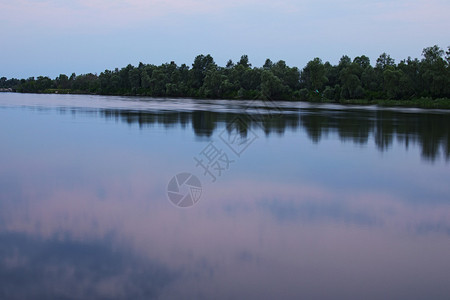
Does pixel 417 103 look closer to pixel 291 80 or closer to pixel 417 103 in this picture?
pixel 417 103

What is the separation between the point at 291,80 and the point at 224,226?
203 feet

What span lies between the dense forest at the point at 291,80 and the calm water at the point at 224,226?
4055cm

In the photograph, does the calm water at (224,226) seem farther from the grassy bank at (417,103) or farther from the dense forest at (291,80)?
the dense forest at (291,80)

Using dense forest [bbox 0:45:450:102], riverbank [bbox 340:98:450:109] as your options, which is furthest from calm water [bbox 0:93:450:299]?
dense forest [bbox 0:45:450:102]

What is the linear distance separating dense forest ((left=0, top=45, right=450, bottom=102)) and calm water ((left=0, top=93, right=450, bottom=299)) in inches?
1597

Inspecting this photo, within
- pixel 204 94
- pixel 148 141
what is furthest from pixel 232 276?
pixel 204 94

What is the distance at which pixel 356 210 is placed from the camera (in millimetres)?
7270

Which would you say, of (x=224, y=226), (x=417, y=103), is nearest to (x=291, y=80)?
(x=417, y=103)

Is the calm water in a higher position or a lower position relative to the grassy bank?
lower

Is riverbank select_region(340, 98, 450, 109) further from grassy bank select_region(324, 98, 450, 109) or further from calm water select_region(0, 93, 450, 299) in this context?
calm water select_region(0, 93, 450, 299)

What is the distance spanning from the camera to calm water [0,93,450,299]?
460cm

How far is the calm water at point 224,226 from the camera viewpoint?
4598 mm

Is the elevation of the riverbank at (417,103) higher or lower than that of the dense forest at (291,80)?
lower

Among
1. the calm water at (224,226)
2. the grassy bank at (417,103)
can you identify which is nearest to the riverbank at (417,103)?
the grassy bank at (417,103)
